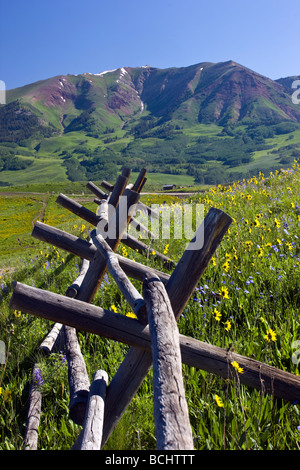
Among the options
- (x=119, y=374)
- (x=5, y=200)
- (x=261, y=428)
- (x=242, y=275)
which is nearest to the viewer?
(x=261, y=428)

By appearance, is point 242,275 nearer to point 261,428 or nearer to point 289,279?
point 289,279

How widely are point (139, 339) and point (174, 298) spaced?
0.36 metres

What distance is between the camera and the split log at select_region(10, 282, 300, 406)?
6.51ft

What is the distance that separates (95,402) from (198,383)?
0.91 meters

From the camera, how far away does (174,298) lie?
6.69ft

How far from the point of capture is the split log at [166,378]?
1.18 m

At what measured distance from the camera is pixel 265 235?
15.3 feet

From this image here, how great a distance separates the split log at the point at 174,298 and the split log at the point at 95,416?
0.33ft

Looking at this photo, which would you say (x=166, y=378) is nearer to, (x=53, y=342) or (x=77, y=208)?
(x=53, y=342)

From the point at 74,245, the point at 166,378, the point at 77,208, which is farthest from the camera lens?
the point at 77,208

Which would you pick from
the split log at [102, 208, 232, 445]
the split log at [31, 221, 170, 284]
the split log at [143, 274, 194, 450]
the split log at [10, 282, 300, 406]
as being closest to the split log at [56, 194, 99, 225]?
the split log at [31, 221, 170, 284]

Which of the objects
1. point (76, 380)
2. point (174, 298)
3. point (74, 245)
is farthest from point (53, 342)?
point (174, 298)
